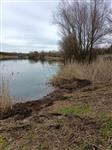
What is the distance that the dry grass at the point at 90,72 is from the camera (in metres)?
13.0

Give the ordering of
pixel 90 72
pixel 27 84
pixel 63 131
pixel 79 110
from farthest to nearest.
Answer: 1. pixel 27 84
2. pixel 90 72
3. pixel 79 110
4. pixel 63 131

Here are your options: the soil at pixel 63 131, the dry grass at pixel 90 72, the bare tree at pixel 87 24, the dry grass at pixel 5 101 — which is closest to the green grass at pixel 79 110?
the soil at pixel 63 131

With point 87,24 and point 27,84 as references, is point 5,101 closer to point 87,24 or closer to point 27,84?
point 27,84

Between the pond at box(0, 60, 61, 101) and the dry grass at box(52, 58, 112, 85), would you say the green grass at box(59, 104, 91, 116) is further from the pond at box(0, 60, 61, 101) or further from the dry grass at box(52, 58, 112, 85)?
the dry grass at box(52, 58, 112, 85)

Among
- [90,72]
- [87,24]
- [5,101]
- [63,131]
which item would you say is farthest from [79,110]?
[87,24]

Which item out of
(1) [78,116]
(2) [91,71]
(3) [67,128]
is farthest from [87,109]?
(2) [91,71]

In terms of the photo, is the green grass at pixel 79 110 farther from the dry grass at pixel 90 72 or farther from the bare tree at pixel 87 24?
the bare tree at pixel 87 24

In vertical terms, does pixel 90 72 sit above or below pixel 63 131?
above

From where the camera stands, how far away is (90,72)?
46.8 ft

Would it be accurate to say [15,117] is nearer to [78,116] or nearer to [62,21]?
[78,116]

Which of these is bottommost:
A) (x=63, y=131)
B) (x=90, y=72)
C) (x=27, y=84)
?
(x=27, y=84)

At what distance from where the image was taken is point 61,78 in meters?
14.7

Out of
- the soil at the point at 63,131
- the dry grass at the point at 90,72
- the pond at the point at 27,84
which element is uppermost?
the dry grass at the point at 90,72

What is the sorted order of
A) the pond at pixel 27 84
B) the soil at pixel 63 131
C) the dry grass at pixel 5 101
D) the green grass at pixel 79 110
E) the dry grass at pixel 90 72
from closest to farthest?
the soil at pixel 63 131, the green grass at pixel 79 110, the dry grass at pixel 5 101, the pond at pixel 27 84, the dry grass at pixel 90 72
